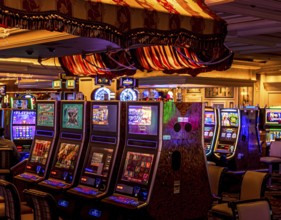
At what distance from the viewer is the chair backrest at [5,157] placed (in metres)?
7.50

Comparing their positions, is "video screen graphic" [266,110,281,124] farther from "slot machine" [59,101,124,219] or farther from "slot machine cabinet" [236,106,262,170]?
"slot machine" [59,101,124,219]

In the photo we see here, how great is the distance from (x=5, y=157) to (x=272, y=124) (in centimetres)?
843

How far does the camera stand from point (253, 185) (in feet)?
19.1

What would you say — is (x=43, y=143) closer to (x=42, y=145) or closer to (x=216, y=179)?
(x=42, y=145)

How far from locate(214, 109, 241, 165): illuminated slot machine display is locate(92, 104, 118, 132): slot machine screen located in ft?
17.0

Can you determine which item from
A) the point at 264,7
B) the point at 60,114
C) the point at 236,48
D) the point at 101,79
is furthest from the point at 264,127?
the point at 60,114

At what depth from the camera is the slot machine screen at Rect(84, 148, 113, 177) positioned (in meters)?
5.73

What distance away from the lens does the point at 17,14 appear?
10.9 ft

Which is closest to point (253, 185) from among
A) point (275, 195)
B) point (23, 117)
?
point (275, 195)

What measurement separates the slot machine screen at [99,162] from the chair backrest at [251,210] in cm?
210

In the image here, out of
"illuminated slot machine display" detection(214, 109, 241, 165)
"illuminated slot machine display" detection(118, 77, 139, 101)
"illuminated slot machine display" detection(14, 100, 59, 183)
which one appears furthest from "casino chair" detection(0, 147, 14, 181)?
"illuminated slot machine display" detection(118, 77, 139, 101)

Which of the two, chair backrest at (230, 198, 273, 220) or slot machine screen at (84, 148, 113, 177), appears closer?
chair backrest at (230, 198, 273, 220)

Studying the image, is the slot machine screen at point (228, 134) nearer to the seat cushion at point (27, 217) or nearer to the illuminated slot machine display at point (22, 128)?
the illuminated slot machine display at point (22, 128)

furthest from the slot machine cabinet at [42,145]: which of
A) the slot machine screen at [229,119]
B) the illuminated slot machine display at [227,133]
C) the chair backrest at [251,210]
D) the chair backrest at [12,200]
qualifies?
the slot machine screen at [229,119]
